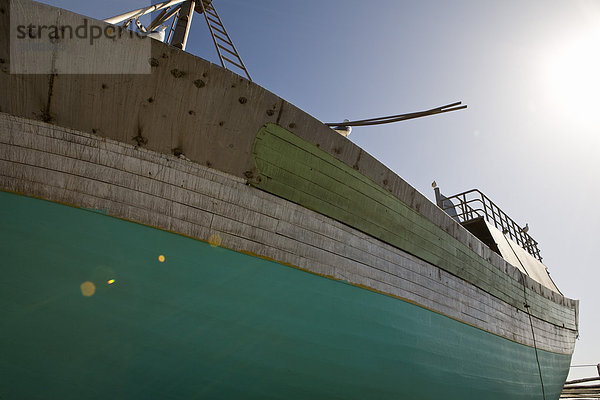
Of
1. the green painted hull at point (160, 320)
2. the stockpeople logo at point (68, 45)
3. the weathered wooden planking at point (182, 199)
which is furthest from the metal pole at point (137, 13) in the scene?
the green painted hull at point (160, 320)

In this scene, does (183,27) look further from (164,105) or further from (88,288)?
(88,288)

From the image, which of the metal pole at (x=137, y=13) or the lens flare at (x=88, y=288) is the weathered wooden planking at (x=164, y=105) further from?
the metal pole at (x=137, y=13)

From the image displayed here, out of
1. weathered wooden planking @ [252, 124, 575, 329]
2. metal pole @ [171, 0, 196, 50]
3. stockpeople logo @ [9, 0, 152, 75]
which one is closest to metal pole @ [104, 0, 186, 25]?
metal pole @ [171, 0, 196, 50]

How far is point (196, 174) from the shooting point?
8.77ft

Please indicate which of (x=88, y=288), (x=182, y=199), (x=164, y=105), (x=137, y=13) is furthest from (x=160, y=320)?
(x=137, y=13)

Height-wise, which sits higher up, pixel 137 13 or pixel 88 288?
pixel 137 13

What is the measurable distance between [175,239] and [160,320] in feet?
2.00

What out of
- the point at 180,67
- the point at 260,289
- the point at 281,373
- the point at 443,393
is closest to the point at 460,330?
the point at 443,393

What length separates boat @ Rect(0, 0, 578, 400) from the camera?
209cm

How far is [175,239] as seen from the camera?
248 cm

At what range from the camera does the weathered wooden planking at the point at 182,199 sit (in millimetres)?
2197

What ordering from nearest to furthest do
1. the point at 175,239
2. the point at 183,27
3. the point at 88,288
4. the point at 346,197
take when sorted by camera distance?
1. the point at 88,288
2. the point at 175,239
3. the point at 346,197
4. the point at 183,27

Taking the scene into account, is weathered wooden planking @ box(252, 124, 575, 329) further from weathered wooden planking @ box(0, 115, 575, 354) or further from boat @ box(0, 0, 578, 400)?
weathered wooden planking @ box(0, 115, 575, 354)

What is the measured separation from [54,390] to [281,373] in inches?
Result: 63.8
